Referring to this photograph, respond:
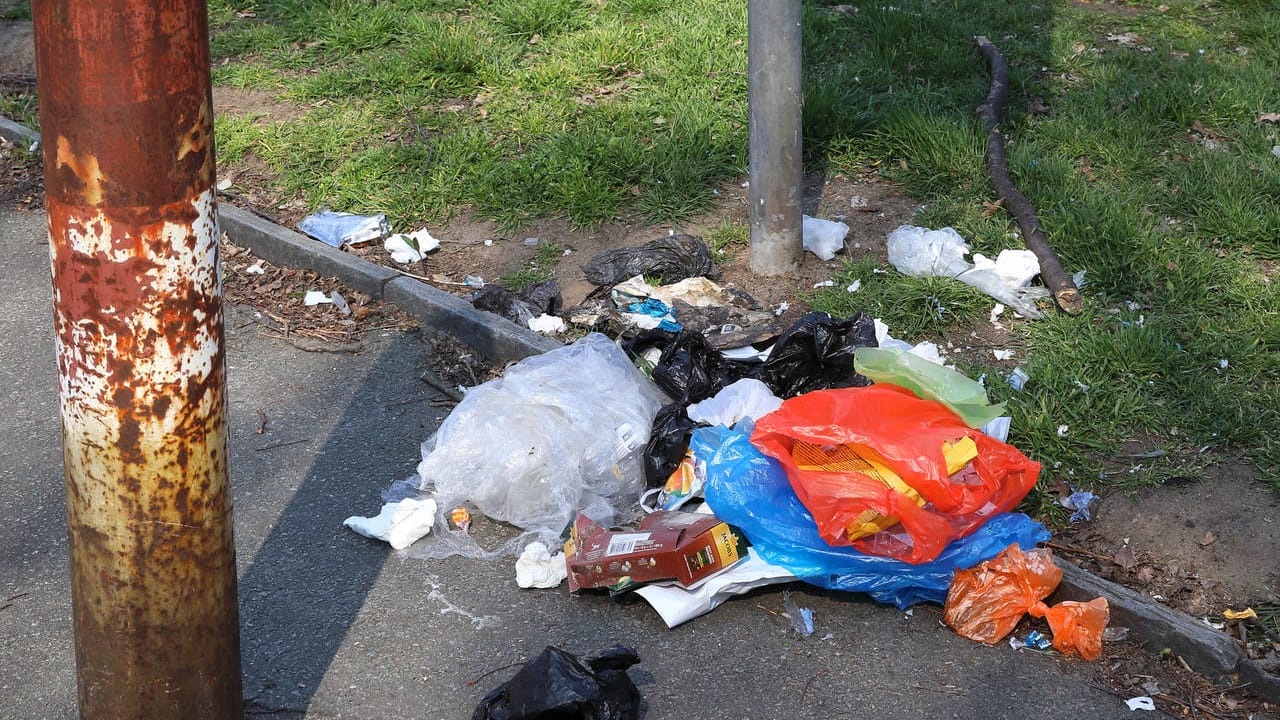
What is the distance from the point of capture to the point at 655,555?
3.09 m

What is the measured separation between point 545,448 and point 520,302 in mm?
1259

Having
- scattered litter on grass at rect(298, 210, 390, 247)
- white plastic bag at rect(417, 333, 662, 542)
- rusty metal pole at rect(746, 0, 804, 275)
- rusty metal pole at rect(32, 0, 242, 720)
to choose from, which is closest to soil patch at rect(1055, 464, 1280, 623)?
white plastic bag at rect(417, 333, 662, 542)

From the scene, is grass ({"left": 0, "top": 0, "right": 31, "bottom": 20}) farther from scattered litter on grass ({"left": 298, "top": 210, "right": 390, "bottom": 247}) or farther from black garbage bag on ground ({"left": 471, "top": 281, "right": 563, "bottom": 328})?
black garbage bag on ground ({"left": 471, "top": 281, "right": 563, "bottom": 328})

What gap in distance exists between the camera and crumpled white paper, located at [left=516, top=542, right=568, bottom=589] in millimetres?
3256

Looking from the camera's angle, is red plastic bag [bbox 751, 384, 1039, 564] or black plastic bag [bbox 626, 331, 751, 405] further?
black plastic bag [bbox 626, 331, 751, 405]

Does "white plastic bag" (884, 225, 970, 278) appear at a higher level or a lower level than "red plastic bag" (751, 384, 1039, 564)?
lower

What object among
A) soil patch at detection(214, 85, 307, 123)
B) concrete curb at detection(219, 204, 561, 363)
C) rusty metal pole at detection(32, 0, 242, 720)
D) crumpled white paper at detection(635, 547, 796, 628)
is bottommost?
concrete curb at detection(219, 204, 561, 363)

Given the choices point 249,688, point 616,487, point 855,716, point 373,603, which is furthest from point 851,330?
point 249,688

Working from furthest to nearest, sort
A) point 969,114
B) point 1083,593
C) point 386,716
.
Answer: point 969,114, point 1083,593, point 386,716

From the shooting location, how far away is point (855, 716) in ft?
9.10

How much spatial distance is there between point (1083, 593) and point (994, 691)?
46 cm

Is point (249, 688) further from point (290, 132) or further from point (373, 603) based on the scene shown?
point (290, 132)

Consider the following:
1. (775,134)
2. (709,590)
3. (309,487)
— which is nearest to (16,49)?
(309,487)

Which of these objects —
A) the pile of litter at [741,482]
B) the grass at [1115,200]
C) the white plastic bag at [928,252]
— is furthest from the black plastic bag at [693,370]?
the white plastic bag at [928,252]
